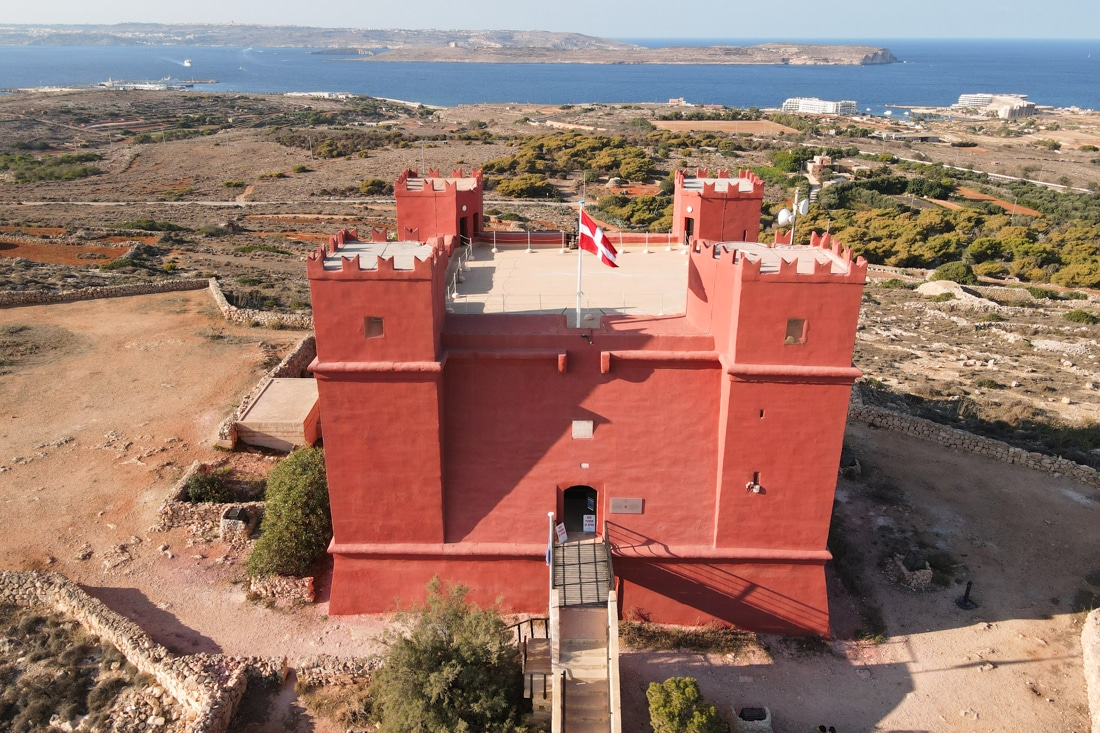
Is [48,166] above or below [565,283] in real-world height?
below

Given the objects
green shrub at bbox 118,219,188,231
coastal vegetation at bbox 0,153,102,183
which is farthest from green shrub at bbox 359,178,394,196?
coastal vegetation at bbox 0,153,102,183

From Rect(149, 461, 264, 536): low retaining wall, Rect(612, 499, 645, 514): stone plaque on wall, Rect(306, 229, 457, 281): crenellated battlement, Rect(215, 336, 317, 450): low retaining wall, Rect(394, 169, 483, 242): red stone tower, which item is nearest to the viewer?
Rect(306, 229, 457, 281): crenellated battlement

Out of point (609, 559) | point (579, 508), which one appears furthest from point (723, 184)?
point (609, 559)

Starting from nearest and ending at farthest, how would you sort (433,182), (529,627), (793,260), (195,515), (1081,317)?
1. (793,260)
2. (529,627)
3. (195,515)
4. (433,182)
5. (1081,317)

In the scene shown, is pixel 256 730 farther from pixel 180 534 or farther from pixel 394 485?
pixel 180 534

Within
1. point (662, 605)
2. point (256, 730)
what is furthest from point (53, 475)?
point (662, 605)

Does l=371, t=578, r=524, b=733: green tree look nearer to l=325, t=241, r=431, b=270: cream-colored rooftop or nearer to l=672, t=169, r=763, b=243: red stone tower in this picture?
l=325, t=241, r=431, b=270: cream-colored rooftop

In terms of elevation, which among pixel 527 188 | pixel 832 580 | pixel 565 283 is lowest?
pixel 832 580

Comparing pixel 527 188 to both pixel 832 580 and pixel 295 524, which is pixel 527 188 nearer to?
pixel 295 524
